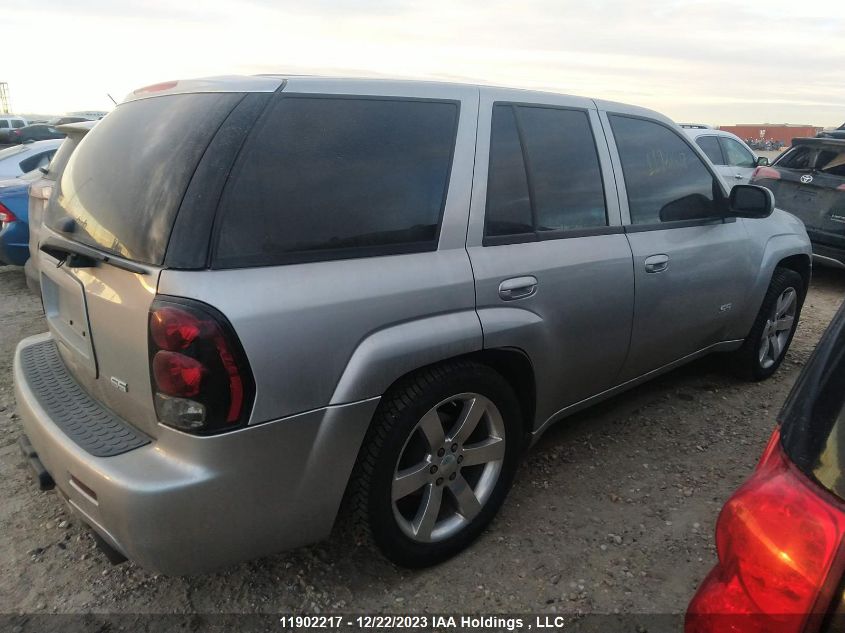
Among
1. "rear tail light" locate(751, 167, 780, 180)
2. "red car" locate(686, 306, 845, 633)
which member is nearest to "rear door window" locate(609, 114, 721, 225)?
"red car" locate(686, 306, 845, 633)

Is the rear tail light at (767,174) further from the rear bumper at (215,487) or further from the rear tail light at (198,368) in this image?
the rear tail light at (198,368)

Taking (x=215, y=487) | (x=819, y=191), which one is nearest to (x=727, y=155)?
(x=819, y=191)

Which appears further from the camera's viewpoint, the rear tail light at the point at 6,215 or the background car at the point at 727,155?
the background car at the point at 727,155

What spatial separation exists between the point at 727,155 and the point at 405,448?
9.90 m

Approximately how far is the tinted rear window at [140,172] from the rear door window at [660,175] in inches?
76.8

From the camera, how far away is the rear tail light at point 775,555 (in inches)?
41.8

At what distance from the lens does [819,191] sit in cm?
713

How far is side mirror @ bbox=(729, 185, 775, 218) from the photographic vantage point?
11.7 ft

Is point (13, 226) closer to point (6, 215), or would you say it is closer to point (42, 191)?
point (6, 215)

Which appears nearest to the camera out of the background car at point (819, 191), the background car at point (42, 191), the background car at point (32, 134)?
the background car at point (42, 191)

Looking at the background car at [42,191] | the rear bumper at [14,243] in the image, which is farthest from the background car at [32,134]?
the background car at [42,191]

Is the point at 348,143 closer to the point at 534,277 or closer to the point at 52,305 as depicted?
the point at 534,277

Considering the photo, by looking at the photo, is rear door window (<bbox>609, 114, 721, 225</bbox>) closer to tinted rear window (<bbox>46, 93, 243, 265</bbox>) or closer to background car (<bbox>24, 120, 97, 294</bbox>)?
tinted rear window (<bbox>46, 93, 243, 265</bbox>)

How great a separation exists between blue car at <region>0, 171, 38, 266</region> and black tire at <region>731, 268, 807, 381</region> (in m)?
6.05
